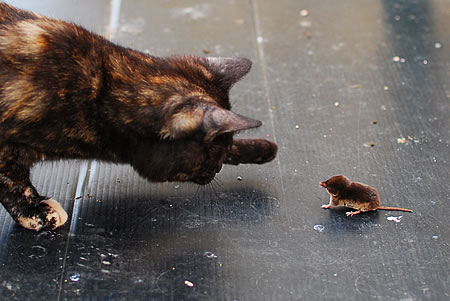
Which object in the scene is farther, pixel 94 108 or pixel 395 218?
pixel 395 218

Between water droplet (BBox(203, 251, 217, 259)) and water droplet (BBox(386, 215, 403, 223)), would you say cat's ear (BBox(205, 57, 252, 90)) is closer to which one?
water droplet (BBox(203, 251, 217, 259))

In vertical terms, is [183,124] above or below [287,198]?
above

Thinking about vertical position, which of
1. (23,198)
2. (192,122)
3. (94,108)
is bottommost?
(23,198)

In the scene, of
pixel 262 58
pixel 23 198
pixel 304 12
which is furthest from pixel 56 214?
pixel 304 12

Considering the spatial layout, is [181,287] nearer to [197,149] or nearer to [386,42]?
[197,149]

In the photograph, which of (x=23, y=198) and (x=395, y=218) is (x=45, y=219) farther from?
(x=395, y=218)

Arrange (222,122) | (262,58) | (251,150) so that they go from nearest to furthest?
(222,122)
(251,150)
(262,58)

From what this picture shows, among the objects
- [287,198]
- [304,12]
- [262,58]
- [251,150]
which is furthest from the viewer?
[304,12]
